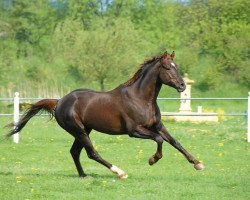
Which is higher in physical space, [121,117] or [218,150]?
[121,117]

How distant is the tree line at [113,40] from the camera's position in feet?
126

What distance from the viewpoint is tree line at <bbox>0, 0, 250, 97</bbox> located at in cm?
3834

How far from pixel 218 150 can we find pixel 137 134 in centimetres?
577

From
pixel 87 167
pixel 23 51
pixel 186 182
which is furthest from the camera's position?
pixel 23 51

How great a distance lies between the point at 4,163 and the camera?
12.6m

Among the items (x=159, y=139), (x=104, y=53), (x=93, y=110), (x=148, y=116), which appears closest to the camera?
(x=159, y=139)

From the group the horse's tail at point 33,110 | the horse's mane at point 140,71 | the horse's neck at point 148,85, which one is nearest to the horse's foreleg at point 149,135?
the horse's neck at point 148,85

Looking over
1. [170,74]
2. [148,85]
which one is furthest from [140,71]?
[170,74]

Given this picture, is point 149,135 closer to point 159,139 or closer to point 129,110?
point 159,139

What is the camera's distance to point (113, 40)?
3853 cm

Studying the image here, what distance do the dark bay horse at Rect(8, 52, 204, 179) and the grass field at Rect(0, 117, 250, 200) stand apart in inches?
21.6

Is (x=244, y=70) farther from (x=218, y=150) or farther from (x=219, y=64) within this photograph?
(x=218, y=150)

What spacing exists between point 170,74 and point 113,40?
29.0 meters

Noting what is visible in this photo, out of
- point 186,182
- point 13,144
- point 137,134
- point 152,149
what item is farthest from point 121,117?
point 13,144
